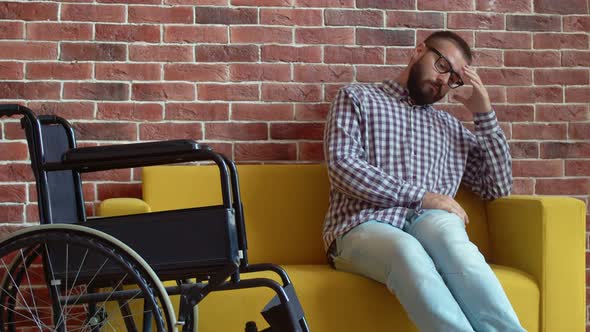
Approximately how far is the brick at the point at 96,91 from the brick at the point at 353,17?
2.74 feet

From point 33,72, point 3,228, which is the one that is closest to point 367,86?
point 33,72

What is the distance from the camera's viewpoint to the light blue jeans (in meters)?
2.16

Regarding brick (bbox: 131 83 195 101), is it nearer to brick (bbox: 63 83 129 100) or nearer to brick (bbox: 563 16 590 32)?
brick (bbox: 63 83 129 100)

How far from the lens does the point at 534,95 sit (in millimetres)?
3242

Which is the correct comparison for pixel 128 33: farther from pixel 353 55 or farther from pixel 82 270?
pixel 82 270

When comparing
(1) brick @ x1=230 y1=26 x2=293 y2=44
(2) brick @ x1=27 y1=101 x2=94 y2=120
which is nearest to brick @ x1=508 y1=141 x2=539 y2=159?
(1) brick @ x1=230 y1=26 x2=293 y2=44

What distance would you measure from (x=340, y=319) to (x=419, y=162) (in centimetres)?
68

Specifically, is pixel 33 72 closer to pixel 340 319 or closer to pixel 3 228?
pixel 3 228

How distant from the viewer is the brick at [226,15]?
10.0 ft

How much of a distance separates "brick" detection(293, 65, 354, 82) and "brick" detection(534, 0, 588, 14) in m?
0.84

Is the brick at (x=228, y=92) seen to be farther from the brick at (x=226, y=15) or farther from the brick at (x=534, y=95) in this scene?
the brick at (x=534, y=95)

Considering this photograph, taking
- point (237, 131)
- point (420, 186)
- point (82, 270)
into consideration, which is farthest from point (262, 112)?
point (82, 270)

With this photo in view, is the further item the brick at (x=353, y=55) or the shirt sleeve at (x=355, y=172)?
the brick at (x=353, y=55)

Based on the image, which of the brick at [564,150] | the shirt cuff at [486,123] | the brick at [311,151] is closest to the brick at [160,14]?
the brick at [311,151]
